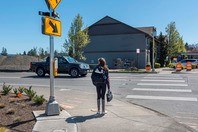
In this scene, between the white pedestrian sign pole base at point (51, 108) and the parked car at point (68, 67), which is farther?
the parked car at point (68, 67)

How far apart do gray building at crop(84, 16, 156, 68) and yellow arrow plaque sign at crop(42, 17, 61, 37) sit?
30596mm

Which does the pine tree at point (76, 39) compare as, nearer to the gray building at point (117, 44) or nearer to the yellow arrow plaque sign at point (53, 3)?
the gray building at point (117, 44)

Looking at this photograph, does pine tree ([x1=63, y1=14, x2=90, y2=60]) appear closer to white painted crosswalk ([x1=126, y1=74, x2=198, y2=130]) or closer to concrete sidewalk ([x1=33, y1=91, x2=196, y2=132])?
white painted crosswalk ([x1=126, y1=74, x2=198, y2=130])

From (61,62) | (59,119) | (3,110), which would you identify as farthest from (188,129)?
(61,62)

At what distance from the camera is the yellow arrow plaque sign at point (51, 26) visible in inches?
269

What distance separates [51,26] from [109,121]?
2.91m

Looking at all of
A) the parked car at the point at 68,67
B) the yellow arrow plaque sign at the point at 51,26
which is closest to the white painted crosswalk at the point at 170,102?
the yellow arrow plaque sign at the point at 51,26

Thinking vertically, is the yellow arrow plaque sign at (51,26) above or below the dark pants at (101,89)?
above

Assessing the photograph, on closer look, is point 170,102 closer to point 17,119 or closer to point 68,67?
point 17,119

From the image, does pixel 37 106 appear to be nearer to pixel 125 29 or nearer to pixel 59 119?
pixel 59 119

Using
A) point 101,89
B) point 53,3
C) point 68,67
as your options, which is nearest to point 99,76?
point 101,89

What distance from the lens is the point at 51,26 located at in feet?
23.0

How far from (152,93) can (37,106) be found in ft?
19.2

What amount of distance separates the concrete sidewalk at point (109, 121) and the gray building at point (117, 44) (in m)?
29.9
